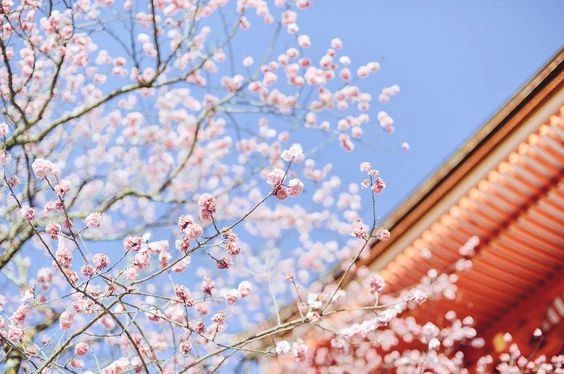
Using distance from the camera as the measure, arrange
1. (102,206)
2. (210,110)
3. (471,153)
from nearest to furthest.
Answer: (471,153), (102,206), (210,110)

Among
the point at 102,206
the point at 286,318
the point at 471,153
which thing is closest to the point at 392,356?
the point at 286,318

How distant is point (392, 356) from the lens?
6.74 metres

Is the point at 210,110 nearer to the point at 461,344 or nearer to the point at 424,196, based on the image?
the point at 424,196

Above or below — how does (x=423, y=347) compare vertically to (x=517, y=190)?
below

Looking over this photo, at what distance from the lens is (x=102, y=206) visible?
712 cm

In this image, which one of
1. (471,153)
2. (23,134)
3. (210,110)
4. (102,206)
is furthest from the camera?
(210,110)

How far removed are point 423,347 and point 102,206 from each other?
13.3ft

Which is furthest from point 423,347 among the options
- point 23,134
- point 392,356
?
point 23,134

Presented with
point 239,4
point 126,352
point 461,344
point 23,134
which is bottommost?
point 461,344

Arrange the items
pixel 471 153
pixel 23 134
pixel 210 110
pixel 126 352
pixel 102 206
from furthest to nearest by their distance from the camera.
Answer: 1. pixel 210 110
2. pixel 126 352
3. pixel 102 206
4. pixel 23 134
5. pixel 471 153

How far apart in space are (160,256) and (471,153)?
265 cm

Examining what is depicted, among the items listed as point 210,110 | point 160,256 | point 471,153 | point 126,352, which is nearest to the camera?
point 160,256

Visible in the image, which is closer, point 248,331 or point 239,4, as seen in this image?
point 248,331

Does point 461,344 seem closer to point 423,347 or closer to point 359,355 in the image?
point 423,347
